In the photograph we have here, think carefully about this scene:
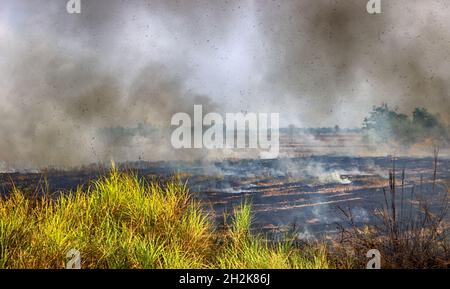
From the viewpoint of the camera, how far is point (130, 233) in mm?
4277

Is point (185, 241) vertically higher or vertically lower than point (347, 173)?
lower

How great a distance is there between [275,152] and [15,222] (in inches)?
88.2

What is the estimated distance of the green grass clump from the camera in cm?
399

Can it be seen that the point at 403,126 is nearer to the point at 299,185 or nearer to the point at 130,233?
the point at 299,185

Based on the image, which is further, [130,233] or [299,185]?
[299,185]

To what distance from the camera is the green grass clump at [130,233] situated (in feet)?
13.1

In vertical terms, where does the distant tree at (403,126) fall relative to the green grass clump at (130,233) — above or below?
above

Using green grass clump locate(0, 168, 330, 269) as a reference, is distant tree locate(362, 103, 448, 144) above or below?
above

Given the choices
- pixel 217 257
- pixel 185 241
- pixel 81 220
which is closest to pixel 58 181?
pixel 81 220

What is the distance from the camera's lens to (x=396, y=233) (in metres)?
3.99

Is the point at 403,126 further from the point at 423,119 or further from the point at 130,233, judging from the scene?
the point at 130,233

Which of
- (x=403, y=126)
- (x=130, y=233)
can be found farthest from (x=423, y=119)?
(x=130, y=233)
